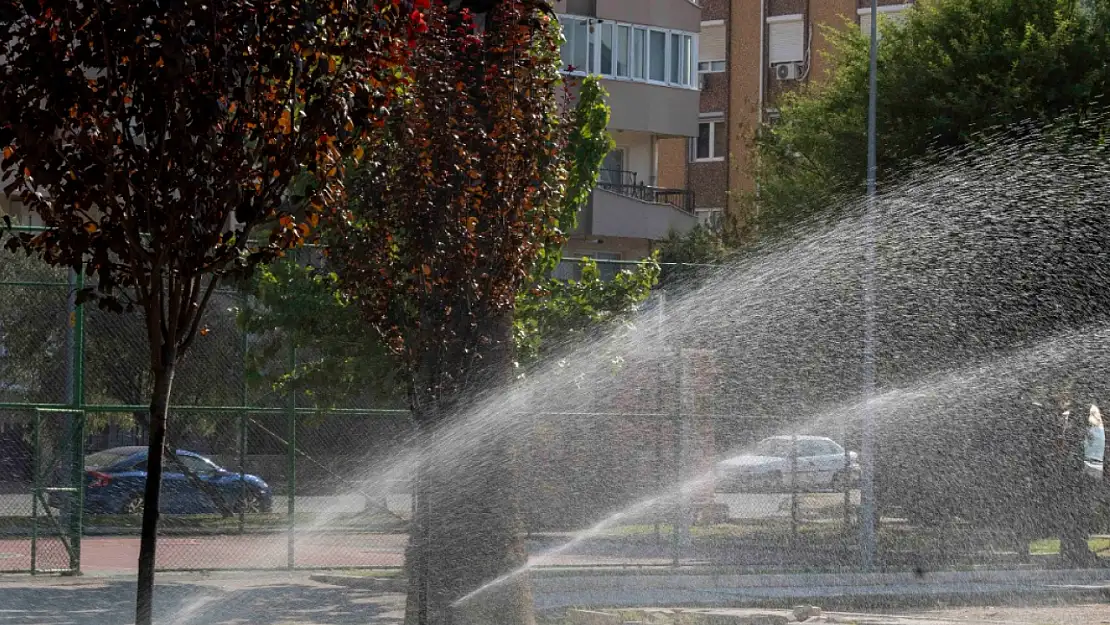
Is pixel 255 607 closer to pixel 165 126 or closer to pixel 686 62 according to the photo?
pixel 165 126

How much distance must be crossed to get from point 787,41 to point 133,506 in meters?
31.8

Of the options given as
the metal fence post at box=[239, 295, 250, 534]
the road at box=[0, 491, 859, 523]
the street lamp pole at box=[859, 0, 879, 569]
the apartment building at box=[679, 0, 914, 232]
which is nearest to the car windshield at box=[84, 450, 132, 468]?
the road at box=[0, 491, 859, 523]

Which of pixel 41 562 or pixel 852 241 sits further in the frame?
pixel 852 241

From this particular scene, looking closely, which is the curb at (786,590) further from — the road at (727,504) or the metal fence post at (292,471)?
the road at (727,504)

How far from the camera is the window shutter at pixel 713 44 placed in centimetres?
4625

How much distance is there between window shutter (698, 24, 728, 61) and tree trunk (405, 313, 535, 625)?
37.5 metres

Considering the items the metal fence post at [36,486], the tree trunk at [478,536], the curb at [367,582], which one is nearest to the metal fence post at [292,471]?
the curb at [367,582]

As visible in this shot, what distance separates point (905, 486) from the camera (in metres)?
20.5

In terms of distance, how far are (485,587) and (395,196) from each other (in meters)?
2.47

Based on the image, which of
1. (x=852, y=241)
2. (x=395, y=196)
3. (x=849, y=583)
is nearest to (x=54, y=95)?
(x=395, y=196)

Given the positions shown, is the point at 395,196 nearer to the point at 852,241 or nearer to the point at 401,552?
the point at 401,552

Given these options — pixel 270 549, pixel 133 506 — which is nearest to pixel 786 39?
pixel 133 506

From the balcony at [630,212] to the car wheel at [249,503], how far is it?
720 inches

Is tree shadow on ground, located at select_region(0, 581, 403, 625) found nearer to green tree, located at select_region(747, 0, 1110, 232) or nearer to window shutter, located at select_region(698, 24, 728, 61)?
green tree, located at select_region(747, 0, 1110, 232)
